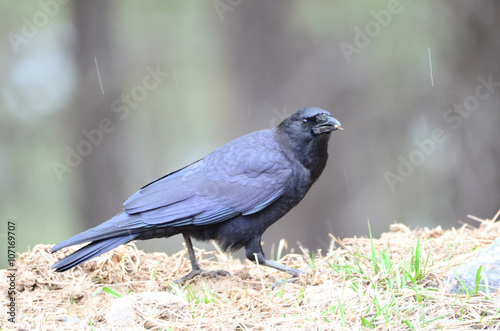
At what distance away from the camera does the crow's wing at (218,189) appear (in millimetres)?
4410

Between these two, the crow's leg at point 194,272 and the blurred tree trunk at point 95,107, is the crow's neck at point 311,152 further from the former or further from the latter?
A: the blurred tree trunk at point 95,107

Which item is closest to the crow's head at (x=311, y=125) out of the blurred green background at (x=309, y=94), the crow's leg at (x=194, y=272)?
the crow's leg at (x=194, y=272)

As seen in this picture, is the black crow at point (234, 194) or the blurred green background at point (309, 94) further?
the blurred green background at point (309, 94)

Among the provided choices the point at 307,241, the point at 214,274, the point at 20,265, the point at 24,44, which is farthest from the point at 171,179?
the point at 24,44

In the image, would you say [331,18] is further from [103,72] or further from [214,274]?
[214,274]

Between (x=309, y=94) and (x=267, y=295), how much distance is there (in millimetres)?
4251

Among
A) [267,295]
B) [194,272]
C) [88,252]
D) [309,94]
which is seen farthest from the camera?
[309,94]

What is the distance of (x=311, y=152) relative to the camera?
4.76 meters

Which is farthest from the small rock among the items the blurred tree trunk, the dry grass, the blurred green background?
the blurred tree trunk

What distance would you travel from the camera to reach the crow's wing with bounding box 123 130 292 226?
174 inches

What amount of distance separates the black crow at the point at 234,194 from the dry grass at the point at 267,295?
0.31m

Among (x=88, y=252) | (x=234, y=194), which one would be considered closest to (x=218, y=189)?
(x=234, y=194)

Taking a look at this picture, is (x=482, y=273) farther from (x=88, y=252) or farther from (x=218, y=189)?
(x=88, y=252)

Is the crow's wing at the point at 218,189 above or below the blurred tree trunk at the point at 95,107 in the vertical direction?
below
